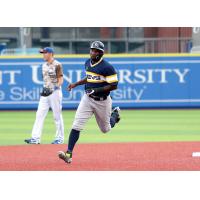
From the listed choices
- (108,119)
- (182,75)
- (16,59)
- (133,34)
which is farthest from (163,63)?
(108,119)

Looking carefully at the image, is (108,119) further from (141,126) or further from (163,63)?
(163,63)

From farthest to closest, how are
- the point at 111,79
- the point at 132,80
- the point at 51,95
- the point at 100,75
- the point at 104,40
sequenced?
the point at 104,40
the point at 132,80
the point at 51,95
the point at 100,75
the point at 111,79

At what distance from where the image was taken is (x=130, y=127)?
58.7ft

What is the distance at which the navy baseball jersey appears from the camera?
1083cm

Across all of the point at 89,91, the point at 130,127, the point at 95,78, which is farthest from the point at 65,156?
the point at 130,127

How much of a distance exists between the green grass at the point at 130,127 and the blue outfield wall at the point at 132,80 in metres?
0.79

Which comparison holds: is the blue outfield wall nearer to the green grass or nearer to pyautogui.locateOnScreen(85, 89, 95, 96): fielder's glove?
the green grass

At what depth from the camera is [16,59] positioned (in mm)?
23453

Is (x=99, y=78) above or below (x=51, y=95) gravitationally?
above

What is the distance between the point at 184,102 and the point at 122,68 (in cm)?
234

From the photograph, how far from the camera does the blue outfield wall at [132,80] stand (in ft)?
76.7

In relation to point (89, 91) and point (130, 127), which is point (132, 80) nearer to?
point (130, 127)

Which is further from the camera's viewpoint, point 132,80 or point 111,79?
point 132,80

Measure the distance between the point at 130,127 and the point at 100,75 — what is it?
7122mm
